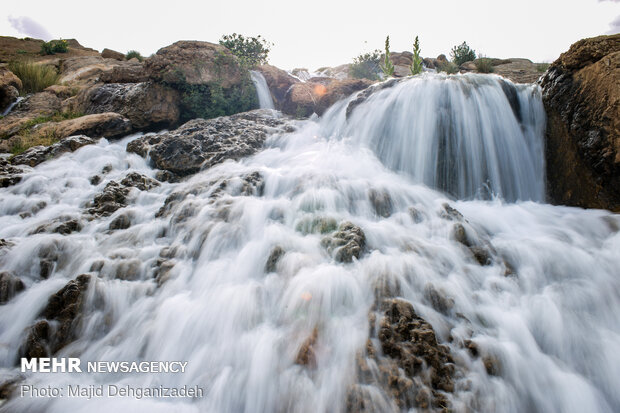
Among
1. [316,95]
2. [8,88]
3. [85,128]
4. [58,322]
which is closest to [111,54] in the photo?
[8,88]

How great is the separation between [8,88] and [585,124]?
52.2 feet

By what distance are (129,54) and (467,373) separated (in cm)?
2693

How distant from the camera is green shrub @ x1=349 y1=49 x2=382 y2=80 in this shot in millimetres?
20688

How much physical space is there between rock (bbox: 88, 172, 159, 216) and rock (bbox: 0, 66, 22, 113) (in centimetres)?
830

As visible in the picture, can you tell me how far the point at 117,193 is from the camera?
16.9ft

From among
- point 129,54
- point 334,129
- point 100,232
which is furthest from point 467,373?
point 129,54

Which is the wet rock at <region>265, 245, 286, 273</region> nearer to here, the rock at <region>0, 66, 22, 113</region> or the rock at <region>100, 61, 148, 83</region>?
the rock at <region>100, 61, 148, 83</region>

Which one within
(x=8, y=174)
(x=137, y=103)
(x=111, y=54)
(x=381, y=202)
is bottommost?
(x=381, y=202)

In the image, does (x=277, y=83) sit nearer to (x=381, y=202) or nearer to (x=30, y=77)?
(x=30, y=77)

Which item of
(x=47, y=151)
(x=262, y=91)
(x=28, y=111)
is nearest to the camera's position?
(x=47, y=151)

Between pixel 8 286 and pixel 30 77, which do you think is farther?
pixel 30 77

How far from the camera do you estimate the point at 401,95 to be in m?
6.97

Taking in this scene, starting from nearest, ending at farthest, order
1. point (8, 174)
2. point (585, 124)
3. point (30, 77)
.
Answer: point (585, 124), point (8, 174), point (30, 77)

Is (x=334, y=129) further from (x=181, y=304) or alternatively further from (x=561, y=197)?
(x=181, y=304)
